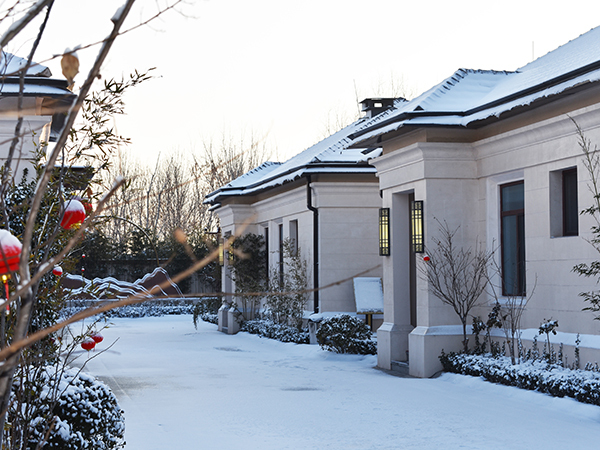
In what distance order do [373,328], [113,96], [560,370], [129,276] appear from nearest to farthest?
[113,96] < [560,370] < [373,328] < [129,276]

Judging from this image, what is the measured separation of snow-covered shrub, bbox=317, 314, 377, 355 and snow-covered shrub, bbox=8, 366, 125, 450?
9181 millimetres

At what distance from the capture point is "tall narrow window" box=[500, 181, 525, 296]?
11711 millimetres

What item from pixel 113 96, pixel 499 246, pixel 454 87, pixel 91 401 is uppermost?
pixel 454 87

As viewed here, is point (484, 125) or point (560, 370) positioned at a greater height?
point (484, 125)

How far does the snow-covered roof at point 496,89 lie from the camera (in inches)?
388

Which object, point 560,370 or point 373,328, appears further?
point 373,328

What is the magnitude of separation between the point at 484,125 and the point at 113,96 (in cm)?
897

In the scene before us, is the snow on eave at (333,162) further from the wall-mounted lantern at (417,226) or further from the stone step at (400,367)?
the stone step at (400,367)

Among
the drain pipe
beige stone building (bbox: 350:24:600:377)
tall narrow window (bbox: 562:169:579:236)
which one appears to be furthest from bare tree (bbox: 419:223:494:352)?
the drain pipe

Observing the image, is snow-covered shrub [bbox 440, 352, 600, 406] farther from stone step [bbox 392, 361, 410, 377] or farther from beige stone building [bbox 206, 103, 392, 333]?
beige stone building [bbox 206, 103, 392, 333]

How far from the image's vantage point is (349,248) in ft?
59.6

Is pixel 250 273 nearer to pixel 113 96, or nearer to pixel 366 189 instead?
pixel 366 189

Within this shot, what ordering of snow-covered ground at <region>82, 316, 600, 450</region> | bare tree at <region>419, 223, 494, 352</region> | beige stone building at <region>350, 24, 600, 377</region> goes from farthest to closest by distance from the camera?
1. bare tree at <region>419, 223, 494, 352</region>
2. beige stone building at <region>350, 24, 600, 377</region>
3. snow-covered ground at <region>82, 316, 600, 450</region>

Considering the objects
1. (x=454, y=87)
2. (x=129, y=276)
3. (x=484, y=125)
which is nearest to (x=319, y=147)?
(x=454, y=87)
